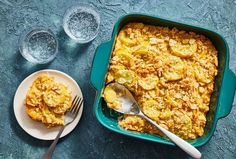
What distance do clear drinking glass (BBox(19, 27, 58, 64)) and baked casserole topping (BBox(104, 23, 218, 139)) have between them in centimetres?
31

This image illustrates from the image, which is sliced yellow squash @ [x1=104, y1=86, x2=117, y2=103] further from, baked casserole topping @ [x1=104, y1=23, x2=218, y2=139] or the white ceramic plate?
the white ceramic plate

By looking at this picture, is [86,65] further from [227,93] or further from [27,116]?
[227,93]

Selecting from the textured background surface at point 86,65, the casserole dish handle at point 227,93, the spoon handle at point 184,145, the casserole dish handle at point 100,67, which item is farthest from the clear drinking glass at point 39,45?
the casserole dish handle at point 227,93

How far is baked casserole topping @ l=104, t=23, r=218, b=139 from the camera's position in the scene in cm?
178

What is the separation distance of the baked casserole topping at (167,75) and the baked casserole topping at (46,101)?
0.21 metres

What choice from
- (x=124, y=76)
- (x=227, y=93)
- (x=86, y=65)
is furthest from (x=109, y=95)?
(x=227, y=93)

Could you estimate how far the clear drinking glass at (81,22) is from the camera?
6.31ft

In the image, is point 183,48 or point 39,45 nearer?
point 183,48

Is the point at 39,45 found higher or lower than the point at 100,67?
lower

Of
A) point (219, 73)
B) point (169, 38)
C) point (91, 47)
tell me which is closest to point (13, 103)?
point (91, 47)

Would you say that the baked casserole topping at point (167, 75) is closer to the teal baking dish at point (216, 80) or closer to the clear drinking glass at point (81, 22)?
the teal baking dish at point (216, 80)

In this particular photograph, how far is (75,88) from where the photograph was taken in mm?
1900

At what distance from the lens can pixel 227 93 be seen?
5.78 feet

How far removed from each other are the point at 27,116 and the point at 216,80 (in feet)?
2.67
